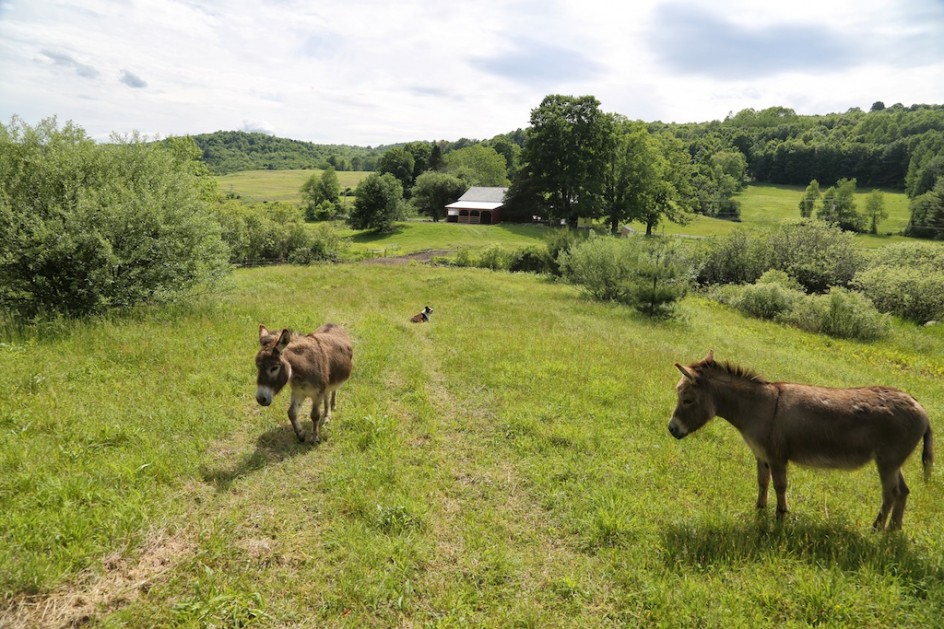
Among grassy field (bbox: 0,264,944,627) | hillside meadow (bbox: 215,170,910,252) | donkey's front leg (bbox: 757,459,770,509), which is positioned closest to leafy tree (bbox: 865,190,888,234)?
hillside meadow (bbox: 215,170,910,252)

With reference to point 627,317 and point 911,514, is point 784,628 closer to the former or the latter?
point 911,514

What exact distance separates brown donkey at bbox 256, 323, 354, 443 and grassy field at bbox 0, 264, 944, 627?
67 centimetres

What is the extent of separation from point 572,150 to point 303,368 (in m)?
61.2

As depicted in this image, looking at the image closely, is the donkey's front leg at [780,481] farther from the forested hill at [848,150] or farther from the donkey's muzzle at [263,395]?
the forested hill at [848,150]

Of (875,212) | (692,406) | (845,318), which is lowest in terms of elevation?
(845,318)

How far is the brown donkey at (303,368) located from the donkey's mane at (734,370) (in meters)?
6.39

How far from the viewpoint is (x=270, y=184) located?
14000 cm

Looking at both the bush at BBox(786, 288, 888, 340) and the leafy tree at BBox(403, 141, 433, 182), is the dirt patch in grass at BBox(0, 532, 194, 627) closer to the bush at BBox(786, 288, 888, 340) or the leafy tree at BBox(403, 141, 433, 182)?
the bush at BBox(786, 288, 888, 340)

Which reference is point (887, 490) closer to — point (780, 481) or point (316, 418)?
point (780, 481)

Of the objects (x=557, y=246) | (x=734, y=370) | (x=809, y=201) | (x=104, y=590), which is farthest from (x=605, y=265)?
(x=809, y=201)

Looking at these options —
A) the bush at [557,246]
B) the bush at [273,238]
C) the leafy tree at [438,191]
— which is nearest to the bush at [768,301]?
the bush at [557,246]

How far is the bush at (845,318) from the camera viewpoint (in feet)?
82.6

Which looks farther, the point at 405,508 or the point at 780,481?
the point at 405,508

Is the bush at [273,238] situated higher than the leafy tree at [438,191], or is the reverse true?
the leafy tree at [438,191]
